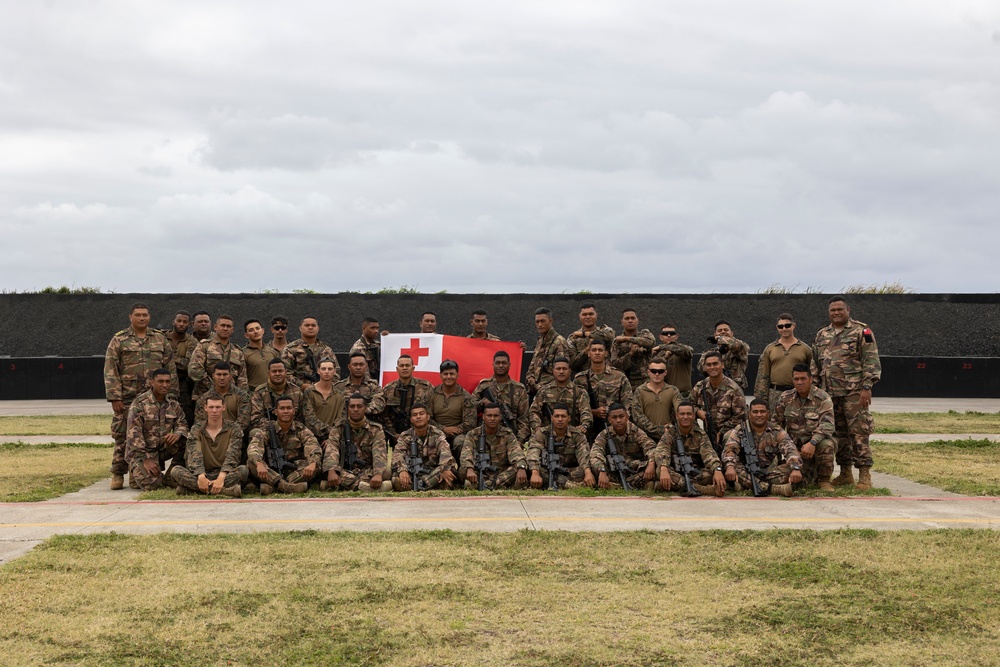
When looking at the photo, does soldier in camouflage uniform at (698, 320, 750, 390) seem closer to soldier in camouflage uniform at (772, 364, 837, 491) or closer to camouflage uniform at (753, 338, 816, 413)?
camouflage uniform at (753, 338, 816, 413)

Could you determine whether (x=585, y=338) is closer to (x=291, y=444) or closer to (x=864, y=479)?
(x=864, y=479)

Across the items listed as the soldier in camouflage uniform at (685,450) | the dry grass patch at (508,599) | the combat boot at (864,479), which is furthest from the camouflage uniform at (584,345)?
the dry grass patch at (508,599)

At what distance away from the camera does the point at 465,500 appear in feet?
33.6

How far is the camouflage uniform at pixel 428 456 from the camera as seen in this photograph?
10875mm

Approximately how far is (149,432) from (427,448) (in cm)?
304

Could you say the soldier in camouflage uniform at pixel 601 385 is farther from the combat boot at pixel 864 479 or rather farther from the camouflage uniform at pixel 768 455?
the combat boot at pixel 864 479

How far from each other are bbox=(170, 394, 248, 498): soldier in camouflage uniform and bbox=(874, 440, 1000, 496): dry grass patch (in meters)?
7.80

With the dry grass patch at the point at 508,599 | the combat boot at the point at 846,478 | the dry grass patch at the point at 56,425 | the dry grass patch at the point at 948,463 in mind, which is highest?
the combat boot at the point at 846,478

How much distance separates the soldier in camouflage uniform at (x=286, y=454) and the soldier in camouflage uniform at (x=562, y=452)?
233cm

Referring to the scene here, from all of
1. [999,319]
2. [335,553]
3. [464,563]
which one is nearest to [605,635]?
[464,563]

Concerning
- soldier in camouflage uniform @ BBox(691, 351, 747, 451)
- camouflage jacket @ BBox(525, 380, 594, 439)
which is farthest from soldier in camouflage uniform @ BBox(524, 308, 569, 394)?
soldier in camouflage uniform @ BBox(691, 351, 747, 451)

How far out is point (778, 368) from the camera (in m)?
11.4

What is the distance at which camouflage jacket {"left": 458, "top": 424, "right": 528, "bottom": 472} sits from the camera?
10.9 meters

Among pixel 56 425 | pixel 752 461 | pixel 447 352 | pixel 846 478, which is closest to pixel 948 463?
pixel 846 478
